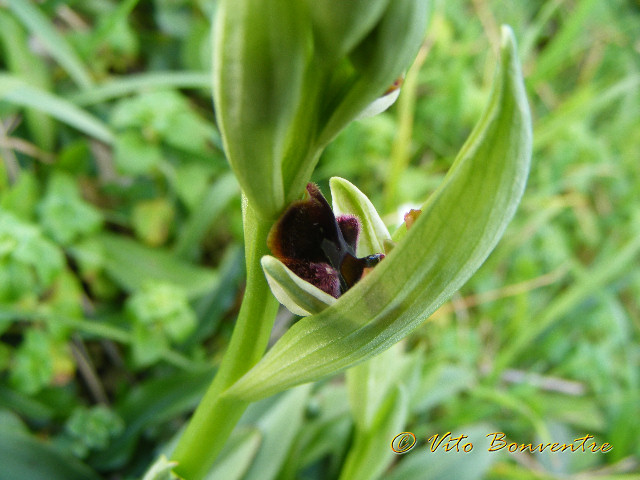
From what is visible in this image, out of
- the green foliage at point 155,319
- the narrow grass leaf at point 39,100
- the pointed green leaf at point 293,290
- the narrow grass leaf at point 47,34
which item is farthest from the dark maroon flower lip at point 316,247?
the narrow grass leaf at point 47,34

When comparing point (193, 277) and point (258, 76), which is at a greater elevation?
point (193, 277)

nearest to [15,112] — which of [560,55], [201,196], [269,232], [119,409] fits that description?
[201,196]

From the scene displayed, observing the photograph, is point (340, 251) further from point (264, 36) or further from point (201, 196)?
point (201, 196)
